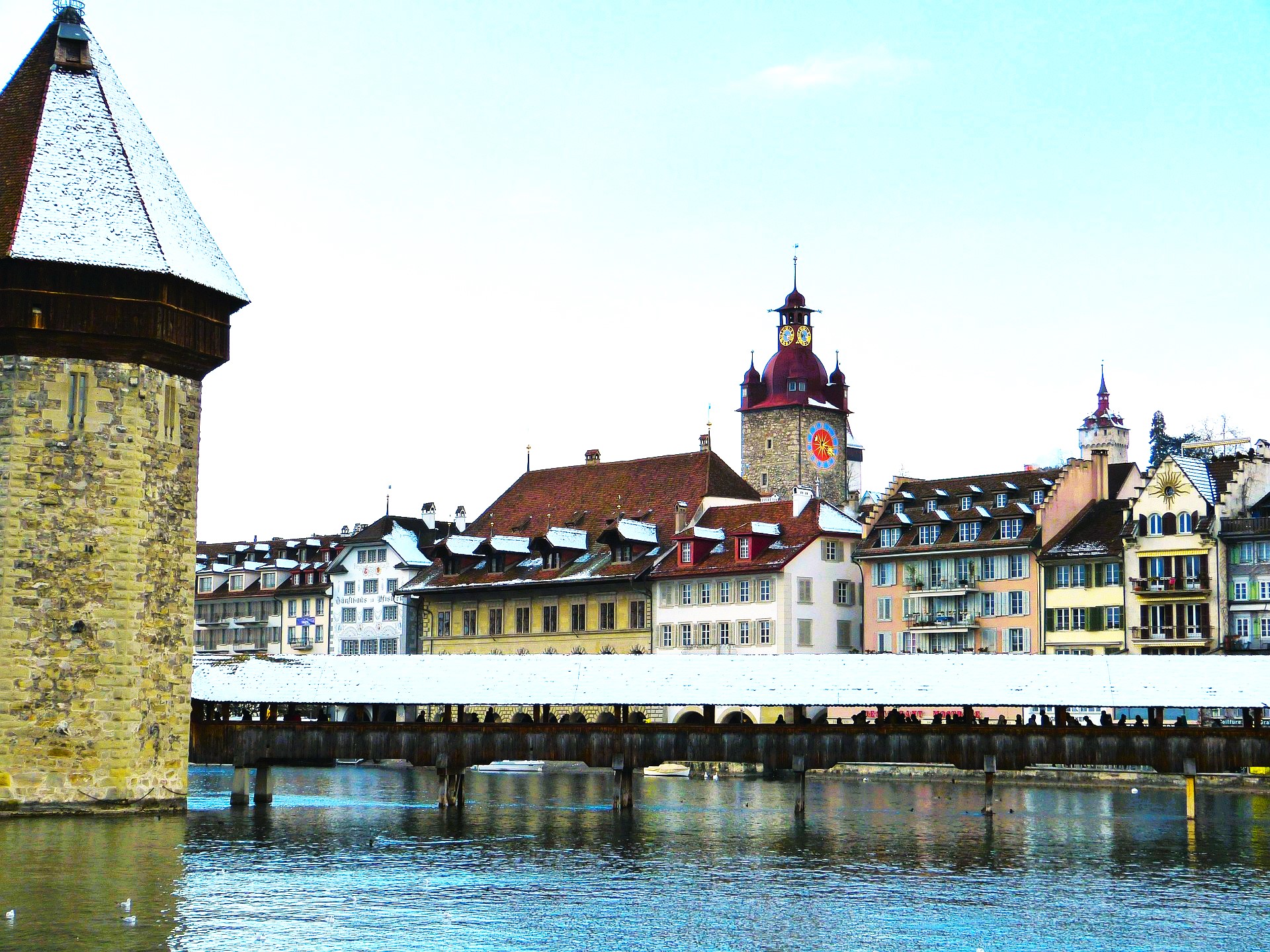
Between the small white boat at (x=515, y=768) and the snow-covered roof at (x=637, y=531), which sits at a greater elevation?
the snow-covered roof at (x=637, y=531)

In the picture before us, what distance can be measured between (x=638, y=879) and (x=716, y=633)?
4127 centimetres

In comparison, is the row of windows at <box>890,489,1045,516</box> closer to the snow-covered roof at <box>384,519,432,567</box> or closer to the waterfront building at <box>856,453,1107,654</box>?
the waterfront building at <box>856,453,1107,654</box>

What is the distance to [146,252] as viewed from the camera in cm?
4094

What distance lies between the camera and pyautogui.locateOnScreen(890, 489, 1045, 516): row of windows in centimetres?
6950

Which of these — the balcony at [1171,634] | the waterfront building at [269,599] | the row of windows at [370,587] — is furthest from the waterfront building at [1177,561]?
the waterfront building at [269,599]

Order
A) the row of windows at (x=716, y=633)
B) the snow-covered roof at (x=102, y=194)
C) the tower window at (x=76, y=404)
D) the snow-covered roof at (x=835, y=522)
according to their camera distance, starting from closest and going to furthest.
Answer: the tower window at (x=76, y=404) → the snow-covered roof at (x=102, y=194) → the row of windows at (x=716, y=633) → the snow-covered roof at (x=835, y=522)

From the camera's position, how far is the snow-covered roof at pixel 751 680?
44031mm

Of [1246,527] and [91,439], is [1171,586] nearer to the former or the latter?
[1246,527]

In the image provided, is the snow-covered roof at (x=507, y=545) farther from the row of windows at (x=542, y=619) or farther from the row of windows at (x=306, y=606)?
the row of windows at (x=306, y=606)

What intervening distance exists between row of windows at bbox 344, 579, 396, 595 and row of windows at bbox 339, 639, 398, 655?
2167 mm

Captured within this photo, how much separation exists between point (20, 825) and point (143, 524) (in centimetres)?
681

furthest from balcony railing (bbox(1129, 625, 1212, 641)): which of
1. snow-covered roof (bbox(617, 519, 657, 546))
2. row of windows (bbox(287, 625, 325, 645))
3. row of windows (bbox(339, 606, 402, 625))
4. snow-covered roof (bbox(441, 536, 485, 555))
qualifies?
row of windows (bbox(287, 625, 325, 645))

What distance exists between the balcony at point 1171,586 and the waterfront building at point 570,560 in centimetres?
1949

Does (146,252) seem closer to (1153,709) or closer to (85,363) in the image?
(85,363)
